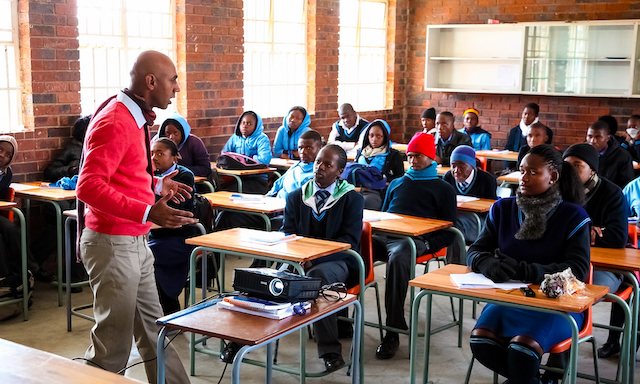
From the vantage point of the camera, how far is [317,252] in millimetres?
3389

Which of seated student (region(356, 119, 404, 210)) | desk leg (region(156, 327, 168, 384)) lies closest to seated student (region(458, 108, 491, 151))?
seated student (region(356, 119, 404, 210))

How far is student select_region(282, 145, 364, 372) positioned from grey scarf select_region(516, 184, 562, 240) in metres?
1.07

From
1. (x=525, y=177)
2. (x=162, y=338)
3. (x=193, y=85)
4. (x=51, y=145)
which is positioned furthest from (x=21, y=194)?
(x=525, y=177)

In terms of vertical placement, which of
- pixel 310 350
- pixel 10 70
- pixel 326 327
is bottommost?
pixel 310 350

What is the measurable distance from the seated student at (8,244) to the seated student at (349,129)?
3.70 meters

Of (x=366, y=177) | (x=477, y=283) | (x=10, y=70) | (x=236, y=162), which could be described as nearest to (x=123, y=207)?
(x=477, y=283)

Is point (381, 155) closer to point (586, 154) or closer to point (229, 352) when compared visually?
point (586, 154)

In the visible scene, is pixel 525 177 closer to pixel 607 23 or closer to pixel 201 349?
pixel 201 349

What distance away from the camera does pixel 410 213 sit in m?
4.59

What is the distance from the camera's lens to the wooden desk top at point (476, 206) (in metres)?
4.65

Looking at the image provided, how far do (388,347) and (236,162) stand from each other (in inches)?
122

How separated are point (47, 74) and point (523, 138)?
566 centimetres

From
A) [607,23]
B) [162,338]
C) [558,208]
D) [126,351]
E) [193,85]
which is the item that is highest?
[607,23]

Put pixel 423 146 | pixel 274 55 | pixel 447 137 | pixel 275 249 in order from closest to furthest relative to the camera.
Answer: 1. pixel 275 249
2. pixel 423 146
3. pixel 447 137
4. pixel 274 55
